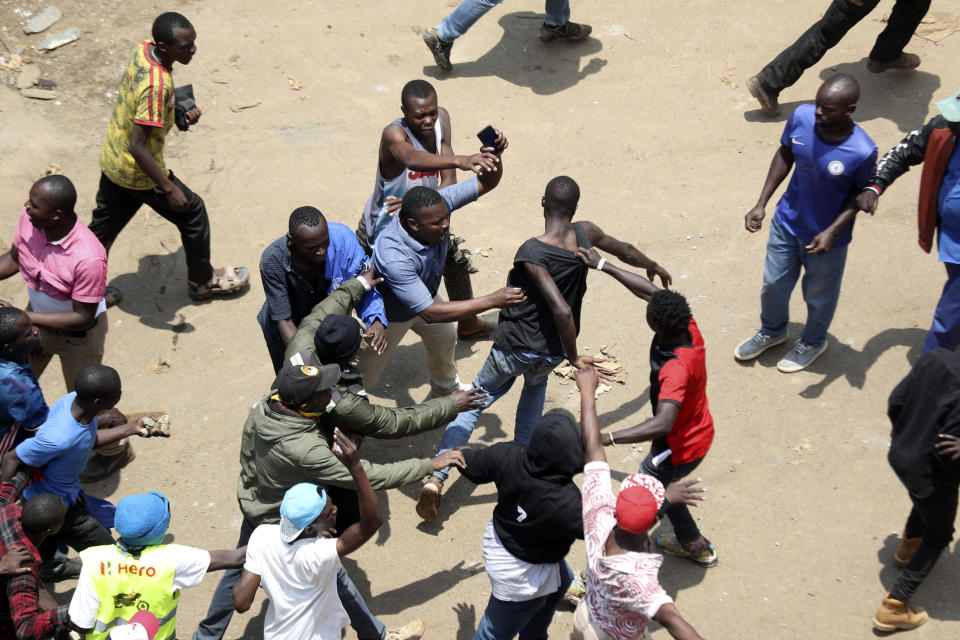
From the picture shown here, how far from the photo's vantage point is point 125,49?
9.27 m

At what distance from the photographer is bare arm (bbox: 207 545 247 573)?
13.3 feet

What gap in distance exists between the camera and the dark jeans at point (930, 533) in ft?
14.2

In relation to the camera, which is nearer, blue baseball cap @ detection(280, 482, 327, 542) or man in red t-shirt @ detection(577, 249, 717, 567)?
blue baseball cap @ detection(280, 482, 327, 542)

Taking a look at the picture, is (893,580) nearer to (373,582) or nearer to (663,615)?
(663,615)

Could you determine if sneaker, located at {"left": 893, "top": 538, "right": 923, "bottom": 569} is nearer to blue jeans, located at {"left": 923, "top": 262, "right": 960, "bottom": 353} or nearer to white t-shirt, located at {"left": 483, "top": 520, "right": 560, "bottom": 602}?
blue jeans, located at {"left": 923, "top": 262, "right": 960, "bottom": 353}

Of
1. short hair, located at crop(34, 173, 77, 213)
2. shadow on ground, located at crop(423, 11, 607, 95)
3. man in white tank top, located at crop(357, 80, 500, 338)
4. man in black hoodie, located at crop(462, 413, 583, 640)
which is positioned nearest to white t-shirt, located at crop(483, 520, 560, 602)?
man in black hoodie, located at crop(462, 413, 583, 640)

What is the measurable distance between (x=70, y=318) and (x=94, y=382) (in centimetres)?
114

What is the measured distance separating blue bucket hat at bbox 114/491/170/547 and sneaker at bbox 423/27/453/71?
6490 mm

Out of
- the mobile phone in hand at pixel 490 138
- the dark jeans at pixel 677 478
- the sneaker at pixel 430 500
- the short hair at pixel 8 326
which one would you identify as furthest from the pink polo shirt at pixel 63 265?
the dark jeans at pixel 677 478

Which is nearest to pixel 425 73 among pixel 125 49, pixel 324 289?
pixel 125 49

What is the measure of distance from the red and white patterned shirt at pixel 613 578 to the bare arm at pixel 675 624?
0.02 m

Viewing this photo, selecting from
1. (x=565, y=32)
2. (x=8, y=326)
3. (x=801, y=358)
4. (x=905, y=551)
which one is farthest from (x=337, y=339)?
(x=565, y=32)

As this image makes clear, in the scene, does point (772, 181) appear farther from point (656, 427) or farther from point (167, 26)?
point (167, 26)

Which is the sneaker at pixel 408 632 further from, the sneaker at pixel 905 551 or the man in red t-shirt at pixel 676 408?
the sneaker at pixel 905 551
